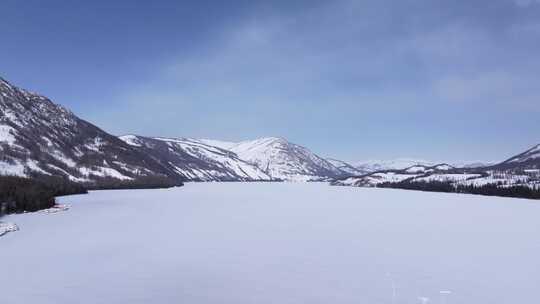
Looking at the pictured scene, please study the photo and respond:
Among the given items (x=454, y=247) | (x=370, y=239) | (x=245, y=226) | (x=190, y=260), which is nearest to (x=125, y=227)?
(x=245, y=226)

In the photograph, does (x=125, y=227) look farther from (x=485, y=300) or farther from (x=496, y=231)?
(x=496, y=231)

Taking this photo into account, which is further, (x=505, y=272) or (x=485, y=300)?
(x=505, y=272)

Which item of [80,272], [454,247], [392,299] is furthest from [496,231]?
[80,272]

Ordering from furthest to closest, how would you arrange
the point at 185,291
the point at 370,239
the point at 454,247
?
the point at 370,239 → the point at 454,247 → the point at 185,291

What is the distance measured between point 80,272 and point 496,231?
54.6 metres

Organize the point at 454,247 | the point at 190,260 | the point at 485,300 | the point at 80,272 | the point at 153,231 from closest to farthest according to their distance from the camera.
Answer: the point at 485,300 → the point at 80,272 → the point at 190,260 → the point at 454,247 → the point at 153,231

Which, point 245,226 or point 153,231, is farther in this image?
point 245,226

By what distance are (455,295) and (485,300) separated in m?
1.66

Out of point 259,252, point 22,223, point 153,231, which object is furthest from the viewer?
point 22,223

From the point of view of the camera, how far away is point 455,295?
2359 cm

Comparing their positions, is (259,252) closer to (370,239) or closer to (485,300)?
(370,239)

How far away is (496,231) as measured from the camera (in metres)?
56.2

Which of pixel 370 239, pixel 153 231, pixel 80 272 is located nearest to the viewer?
pixel 80 272

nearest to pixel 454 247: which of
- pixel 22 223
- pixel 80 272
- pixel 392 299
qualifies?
pixel 392 299
